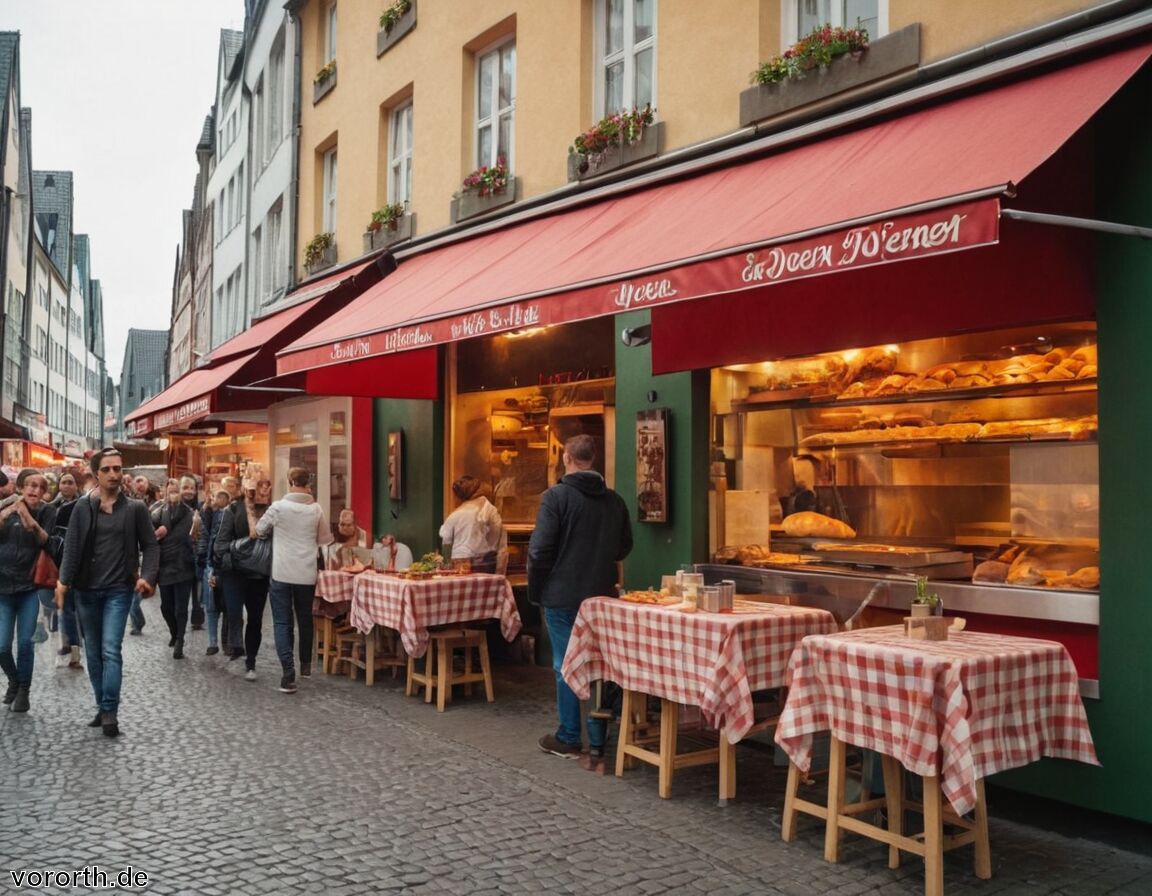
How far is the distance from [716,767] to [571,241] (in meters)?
4.16

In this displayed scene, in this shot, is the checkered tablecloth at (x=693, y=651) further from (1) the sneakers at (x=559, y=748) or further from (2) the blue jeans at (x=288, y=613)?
(2) the blue jeans at (x=288, y=613)

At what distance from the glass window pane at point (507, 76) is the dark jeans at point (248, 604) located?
5.81 metres

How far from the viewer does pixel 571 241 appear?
27.8 ft

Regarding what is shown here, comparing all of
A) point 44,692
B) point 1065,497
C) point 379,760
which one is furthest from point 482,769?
point 44,692

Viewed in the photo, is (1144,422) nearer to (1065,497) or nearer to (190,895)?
Answer: (1065,497)

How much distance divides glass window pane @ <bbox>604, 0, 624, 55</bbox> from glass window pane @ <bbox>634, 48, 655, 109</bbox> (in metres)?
0.34

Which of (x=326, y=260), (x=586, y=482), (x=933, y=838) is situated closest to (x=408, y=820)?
(x=586, y=482)

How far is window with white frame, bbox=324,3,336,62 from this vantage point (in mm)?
16562

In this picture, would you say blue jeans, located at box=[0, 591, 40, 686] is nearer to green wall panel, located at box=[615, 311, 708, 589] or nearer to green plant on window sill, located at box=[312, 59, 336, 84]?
green wall panel, located at box=[615, 311, 708, 589]

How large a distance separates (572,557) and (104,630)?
363 centimetres

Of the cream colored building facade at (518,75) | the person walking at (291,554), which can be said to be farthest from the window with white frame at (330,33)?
the person walking at (291,554)

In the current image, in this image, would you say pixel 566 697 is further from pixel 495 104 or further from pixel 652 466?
pixel 495 104

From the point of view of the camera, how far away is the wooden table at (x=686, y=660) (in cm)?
577

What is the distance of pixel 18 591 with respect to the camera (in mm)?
8438
